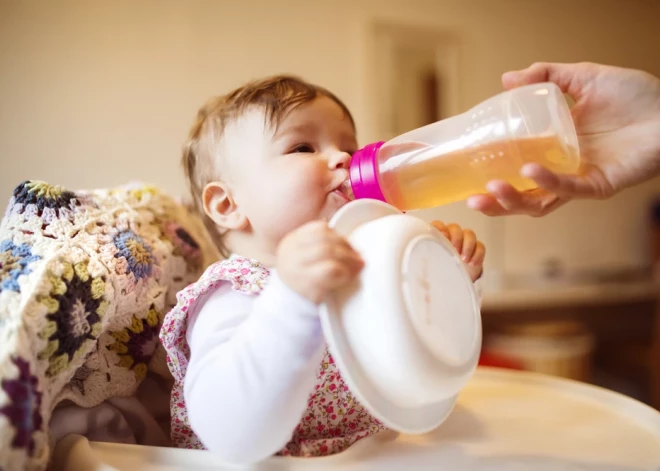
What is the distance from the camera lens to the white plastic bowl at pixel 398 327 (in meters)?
0.47

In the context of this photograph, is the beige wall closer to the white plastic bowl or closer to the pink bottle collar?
the pink bottle collar

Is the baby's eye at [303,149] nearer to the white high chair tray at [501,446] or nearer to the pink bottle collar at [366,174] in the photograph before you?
the pink bottle collar at [366,174]

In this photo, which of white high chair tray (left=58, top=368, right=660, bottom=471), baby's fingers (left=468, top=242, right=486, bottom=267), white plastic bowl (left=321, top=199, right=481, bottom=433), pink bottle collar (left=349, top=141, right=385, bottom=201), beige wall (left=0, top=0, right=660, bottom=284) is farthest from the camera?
beige wall (left=0, top=0, right=660, bottom=284)

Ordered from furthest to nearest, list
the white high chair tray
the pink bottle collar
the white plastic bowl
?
the pink bottle collar, the white high chair tray, the white plastic bowl

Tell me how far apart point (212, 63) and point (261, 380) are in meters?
1.87

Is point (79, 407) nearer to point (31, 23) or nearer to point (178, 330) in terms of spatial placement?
point (178, 330)

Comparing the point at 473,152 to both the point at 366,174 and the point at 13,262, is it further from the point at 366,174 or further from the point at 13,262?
the point at 13,262

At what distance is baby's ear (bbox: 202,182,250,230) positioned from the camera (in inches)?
32.6

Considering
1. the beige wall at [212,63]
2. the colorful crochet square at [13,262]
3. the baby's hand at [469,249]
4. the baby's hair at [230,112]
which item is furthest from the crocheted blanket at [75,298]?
the beige wall at [212,63]

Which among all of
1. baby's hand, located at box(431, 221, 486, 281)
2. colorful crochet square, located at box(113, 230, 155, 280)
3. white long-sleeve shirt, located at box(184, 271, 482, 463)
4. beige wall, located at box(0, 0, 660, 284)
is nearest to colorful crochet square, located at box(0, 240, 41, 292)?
colorful crochet square, located at box(113, 230, 155, 280)

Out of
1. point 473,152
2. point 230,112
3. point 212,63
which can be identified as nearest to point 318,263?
point 473,152

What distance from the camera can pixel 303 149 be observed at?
0.79 meters

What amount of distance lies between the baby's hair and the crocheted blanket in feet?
0.35

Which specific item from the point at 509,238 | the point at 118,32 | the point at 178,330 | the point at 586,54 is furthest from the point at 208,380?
the point at 586,54
